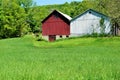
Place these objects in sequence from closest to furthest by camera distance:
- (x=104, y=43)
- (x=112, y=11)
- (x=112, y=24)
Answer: (x=104, y=43) < (x=112, y=11) < (x=112, y=24)

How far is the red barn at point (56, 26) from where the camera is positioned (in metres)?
66.1

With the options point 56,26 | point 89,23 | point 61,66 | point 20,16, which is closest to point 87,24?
point 89,23

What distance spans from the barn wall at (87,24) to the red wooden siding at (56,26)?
232cm

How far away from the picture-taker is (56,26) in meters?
67.1

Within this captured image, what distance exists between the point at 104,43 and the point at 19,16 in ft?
133

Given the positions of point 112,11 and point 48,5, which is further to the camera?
point 48,5

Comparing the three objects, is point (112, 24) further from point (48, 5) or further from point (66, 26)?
point (48, 5)

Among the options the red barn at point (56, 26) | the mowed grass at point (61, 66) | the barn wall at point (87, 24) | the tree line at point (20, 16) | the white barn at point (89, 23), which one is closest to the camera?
the mowed grass at point (61, 66)

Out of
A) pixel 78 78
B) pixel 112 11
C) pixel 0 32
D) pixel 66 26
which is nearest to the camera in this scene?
pixel 78 78

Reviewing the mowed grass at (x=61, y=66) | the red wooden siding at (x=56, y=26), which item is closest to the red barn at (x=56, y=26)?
the red wooden siding at (x=56, y=26)

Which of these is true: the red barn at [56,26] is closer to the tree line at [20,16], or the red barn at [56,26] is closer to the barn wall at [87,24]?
the barn wall at [87,24]

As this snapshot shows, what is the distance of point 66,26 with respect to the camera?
66.1 metres

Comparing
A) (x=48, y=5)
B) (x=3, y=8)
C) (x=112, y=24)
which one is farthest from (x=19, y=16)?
(x=48, y=5)

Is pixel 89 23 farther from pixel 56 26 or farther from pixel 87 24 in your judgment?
pixel 56 26
